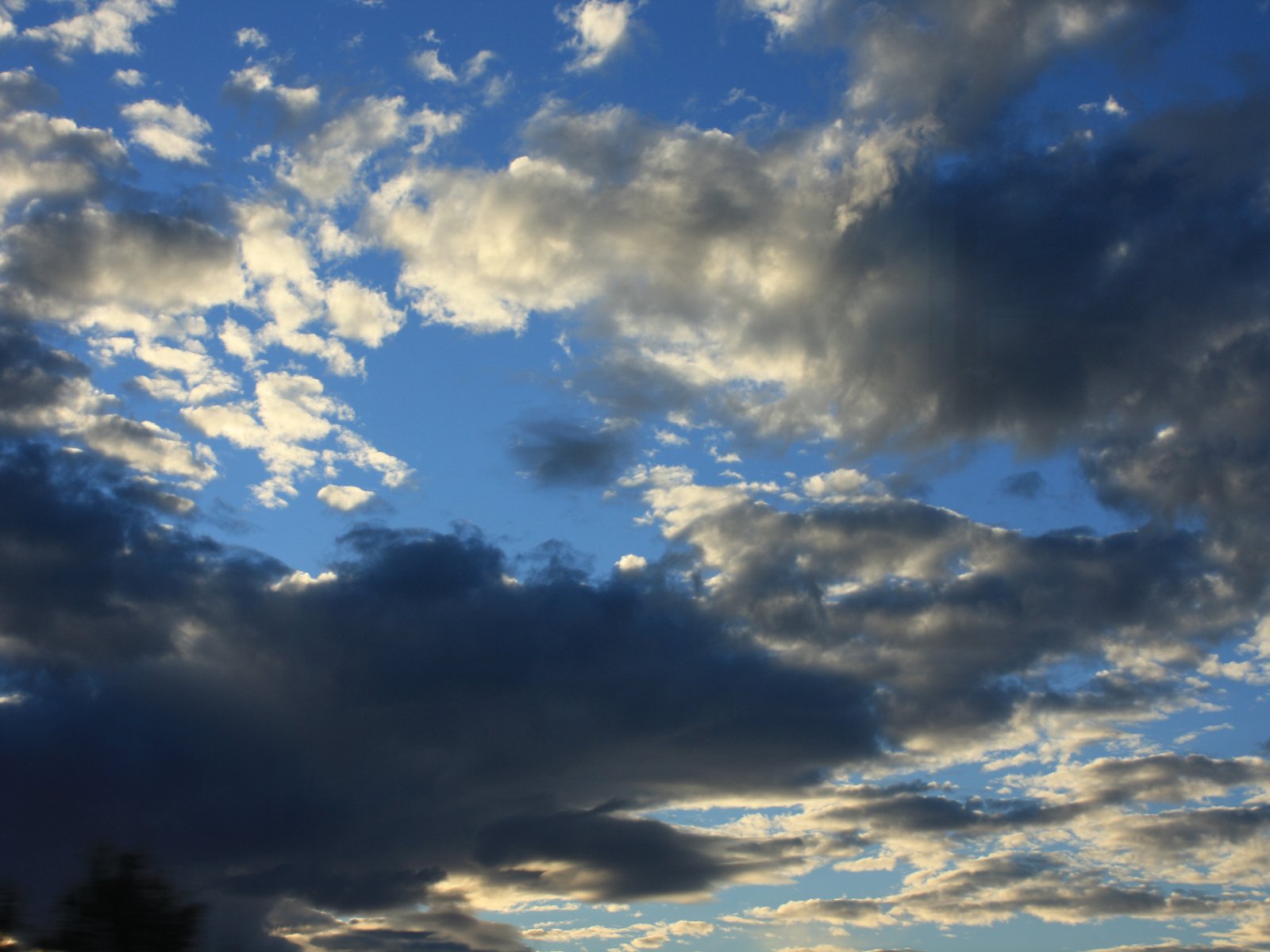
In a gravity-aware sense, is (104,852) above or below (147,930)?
above

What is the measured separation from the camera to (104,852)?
30.8m

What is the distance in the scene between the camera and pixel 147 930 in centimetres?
3003

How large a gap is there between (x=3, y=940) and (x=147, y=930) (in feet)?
10.7

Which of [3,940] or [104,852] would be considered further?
[104,852]

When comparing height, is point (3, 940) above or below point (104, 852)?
below

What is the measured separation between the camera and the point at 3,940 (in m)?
28.8

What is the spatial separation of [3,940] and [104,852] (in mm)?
2954

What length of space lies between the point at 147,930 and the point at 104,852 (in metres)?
2.37
